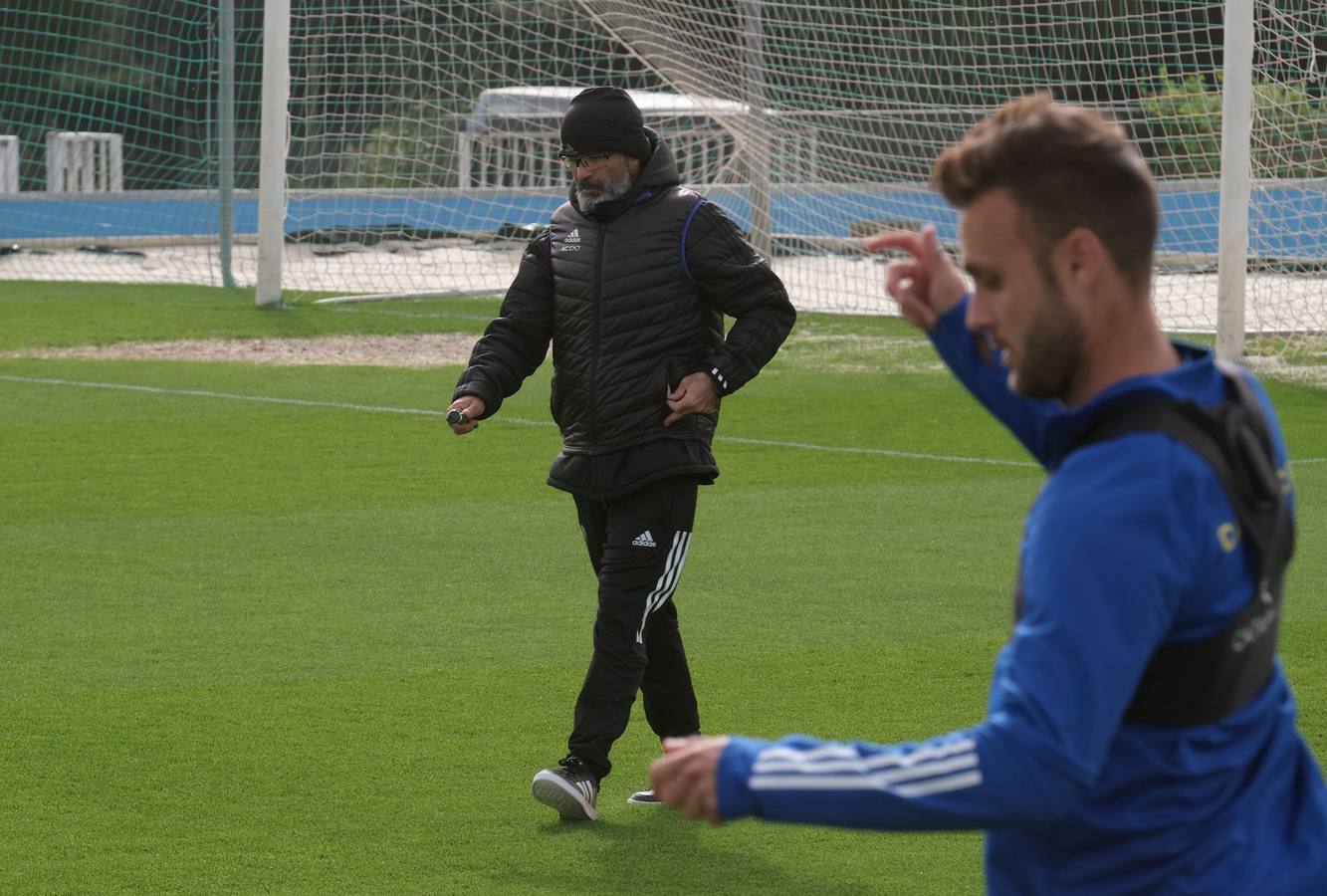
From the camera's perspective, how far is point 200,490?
389 inches

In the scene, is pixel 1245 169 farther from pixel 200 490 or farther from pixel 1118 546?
pixel 1118 546

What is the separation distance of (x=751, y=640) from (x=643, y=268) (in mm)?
2060

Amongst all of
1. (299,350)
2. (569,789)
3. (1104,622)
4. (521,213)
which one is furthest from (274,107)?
(1104,622)

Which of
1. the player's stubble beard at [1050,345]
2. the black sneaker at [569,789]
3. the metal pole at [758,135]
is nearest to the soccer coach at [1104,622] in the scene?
the player's stubble beard at [1050,345]

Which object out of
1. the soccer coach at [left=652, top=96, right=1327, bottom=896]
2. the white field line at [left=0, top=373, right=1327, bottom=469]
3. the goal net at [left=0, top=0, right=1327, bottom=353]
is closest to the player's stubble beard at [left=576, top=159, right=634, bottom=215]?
the soccer coach at [left=652, top=96, right=1327, bottom=896]

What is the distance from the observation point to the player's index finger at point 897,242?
93.9 inches

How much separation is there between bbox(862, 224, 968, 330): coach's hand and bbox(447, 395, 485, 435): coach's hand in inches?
116

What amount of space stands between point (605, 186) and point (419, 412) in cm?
744

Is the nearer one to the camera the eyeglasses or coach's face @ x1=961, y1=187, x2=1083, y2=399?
coach's face @ x1=961, y1=187, x2=1083, y2=399

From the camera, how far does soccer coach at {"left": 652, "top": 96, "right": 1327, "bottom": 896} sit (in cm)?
182

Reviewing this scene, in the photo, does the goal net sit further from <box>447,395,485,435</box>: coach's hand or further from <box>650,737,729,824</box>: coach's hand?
<box>650,737,729,824</box>: coach's hand

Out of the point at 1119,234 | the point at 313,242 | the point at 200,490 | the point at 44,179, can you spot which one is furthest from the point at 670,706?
the point at 44,179

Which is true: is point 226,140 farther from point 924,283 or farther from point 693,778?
point 693,778

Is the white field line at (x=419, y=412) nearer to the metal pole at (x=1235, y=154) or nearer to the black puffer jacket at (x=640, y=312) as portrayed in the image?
the metal pole at (x=1235, y=154)
